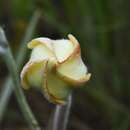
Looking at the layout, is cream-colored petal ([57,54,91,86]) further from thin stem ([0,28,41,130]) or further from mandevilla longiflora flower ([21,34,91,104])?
thin stem ([0,28,41,130])

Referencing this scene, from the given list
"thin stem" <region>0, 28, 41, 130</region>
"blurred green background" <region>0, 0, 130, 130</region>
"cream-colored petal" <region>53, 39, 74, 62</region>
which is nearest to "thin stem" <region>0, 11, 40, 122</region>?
"blurred green background" <region>0, 0, 130, 130</region>

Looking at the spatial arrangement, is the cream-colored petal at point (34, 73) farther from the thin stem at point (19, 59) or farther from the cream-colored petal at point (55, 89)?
the thin stem at point (19, 59)

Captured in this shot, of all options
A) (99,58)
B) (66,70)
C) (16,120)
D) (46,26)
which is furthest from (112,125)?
(66,70)

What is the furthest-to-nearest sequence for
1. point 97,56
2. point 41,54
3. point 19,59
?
point 97,56
point 19,59
point 41,54

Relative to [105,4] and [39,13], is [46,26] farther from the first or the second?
[105,4]

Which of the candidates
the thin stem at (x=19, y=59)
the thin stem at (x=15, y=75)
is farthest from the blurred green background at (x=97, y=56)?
the thin stem at (x=15, y=75)

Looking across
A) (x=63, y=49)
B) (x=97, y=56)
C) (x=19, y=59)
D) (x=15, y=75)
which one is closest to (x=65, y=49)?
(x=63, y=49)

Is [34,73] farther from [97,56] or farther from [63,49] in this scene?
[97,56]
